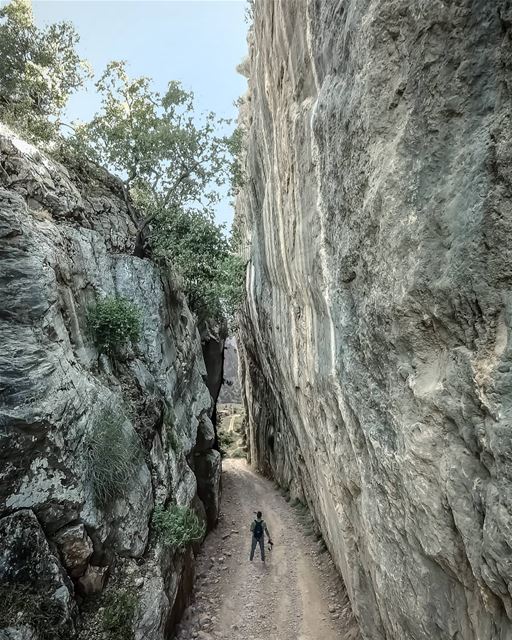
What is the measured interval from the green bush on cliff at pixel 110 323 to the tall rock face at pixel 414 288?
5.79 meters

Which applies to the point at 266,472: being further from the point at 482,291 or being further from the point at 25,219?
the point at 482,291

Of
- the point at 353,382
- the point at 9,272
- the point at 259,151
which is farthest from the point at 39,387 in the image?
the point at 259,151

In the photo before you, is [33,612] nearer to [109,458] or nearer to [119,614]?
[119,614]

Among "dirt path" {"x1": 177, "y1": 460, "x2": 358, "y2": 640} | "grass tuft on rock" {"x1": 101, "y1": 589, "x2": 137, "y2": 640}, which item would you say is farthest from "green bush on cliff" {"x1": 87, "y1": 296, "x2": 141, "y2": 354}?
"dirt path" {"x1": 177, "y1": 460, "x2": 358, "y2": 640}

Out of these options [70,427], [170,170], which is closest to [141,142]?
[170,170]

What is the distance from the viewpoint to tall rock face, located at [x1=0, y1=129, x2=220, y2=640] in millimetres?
8102

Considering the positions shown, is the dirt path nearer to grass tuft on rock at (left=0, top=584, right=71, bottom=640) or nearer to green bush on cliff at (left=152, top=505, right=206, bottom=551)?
green bush on cliff at (left=152, top=505, right=206, bottom=551)

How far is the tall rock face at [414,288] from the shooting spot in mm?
4543

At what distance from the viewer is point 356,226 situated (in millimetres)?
7125

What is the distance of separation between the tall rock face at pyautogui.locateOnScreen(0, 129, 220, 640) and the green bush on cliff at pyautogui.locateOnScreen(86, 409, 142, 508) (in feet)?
0.12

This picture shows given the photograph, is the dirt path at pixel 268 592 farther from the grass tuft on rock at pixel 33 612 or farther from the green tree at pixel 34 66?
the green tree at pixel 34 66

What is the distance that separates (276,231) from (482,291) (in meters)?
10.1

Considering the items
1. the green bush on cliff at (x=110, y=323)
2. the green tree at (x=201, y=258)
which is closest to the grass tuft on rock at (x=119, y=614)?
the green bush on cliff at (x=110, y=323)

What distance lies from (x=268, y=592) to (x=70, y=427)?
28.0ft
